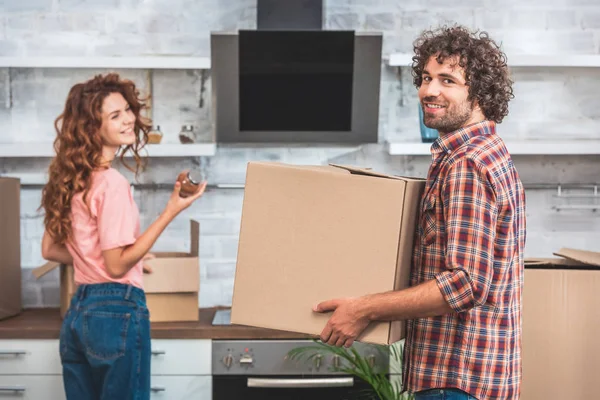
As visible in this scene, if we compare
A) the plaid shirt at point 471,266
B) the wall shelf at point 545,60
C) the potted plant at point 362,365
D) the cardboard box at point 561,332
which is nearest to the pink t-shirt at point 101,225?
the potted plant at point 362,365

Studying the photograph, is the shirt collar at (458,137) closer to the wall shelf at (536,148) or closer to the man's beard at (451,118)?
the man's beard at (451,118)

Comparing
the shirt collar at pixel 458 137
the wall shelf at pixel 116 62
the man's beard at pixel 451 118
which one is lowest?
the shirt collar at pixel 458 137

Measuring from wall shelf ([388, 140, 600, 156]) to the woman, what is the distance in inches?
44.4

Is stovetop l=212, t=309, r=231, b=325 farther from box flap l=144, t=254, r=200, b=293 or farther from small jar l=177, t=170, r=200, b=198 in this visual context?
small jar l=177, t=170, r=200, b=198

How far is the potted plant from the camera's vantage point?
2690 millimetres

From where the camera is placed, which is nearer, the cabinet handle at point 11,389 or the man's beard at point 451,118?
the man's beard at point 451,118

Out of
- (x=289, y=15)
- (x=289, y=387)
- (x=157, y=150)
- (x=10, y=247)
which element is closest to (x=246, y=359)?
(x=289, y=387)

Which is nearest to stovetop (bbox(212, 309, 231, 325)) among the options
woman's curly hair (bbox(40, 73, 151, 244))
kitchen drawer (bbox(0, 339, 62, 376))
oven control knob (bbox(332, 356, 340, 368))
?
oven control knob (bbox(332, 356, 340, 368))

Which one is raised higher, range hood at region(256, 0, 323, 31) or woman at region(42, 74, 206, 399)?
range hood at region(256, 0, 323, 31)

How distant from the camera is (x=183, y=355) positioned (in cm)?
284

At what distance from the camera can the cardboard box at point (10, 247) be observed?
2.97m

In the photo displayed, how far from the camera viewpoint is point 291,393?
2.86 metres

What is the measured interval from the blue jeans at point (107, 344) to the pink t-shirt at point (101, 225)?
0.04 m

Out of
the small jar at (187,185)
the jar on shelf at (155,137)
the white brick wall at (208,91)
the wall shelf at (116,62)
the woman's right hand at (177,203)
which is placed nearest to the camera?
the woman's right hand at (177,203)
